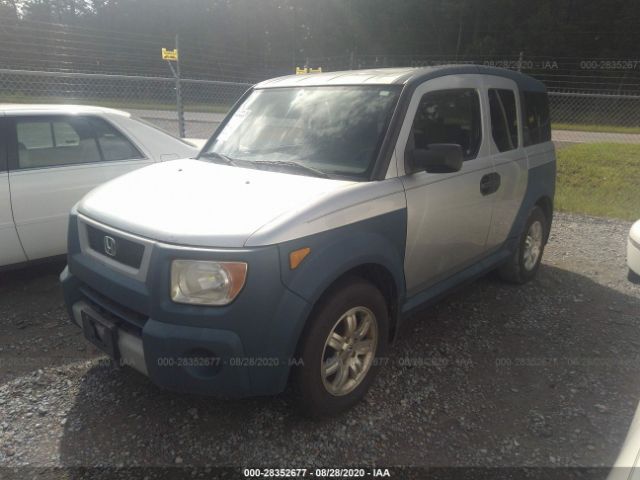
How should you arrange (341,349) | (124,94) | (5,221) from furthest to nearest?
(124,94) < (5,221) < (341,349)

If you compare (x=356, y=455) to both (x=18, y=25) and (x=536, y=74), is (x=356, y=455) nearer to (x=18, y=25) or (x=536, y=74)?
(x=18, y=25)

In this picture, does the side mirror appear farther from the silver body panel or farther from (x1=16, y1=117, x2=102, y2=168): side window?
(x1=16, y1=117, x2=102, y2=168): side window

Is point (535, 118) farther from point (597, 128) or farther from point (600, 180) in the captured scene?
point (597, 128)

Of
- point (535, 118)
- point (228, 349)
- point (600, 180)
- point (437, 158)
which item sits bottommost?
point (600, 180)

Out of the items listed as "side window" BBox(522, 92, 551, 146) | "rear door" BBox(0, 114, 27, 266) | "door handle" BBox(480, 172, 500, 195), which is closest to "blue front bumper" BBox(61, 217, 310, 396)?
"door handle" BBox(480, 172, 500, 195)

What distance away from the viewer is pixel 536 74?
22562 mm

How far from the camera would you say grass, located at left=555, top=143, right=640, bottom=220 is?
7848 mm

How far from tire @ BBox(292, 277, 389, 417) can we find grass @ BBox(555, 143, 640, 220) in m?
6.25

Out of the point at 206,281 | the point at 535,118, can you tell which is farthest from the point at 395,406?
the point at 535,118

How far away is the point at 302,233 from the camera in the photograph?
226 cm

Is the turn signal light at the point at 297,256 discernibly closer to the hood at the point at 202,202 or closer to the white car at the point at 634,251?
the hood at the point at 202,202

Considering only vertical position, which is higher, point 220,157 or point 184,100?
point 220,157

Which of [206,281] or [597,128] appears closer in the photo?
[206,281]

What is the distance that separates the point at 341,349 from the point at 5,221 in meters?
3.01
